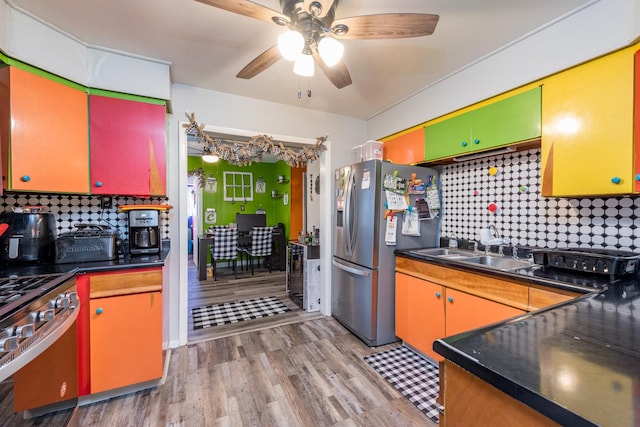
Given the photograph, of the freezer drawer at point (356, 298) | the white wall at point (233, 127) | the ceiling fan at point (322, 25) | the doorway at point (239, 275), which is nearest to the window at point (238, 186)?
the doorway at point (239, 275)

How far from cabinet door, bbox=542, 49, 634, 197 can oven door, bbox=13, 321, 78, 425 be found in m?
2.72

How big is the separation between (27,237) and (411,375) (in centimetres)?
272

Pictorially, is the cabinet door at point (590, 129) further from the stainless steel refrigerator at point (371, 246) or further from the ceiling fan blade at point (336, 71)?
the ceiling fan blade at point (336, 71)

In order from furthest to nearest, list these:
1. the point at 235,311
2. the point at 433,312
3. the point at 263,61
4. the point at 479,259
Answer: the point at 235,311
the point at 479,259
the point at 433,312
the point at 263,61

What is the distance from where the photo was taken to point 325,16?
1.37m

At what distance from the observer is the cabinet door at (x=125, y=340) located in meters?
1.66

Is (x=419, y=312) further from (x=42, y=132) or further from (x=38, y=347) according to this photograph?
(x=42, y=132)

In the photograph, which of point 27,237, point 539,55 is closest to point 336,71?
point 539,55

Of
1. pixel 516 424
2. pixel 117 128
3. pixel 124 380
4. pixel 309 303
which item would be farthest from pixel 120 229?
pixel 516 424

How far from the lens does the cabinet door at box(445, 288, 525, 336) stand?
5.42 feet

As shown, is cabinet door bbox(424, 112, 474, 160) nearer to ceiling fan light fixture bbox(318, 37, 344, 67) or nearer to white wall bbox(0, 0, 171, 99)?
ceiling fan light fixture bbox(318, 37, 344, 67)

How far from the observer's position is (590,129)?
1.51 m

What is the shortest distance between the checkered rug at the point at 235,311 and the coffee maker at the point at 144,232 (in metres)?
1.20

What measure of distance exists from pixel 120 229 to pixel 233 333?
1.38 m
